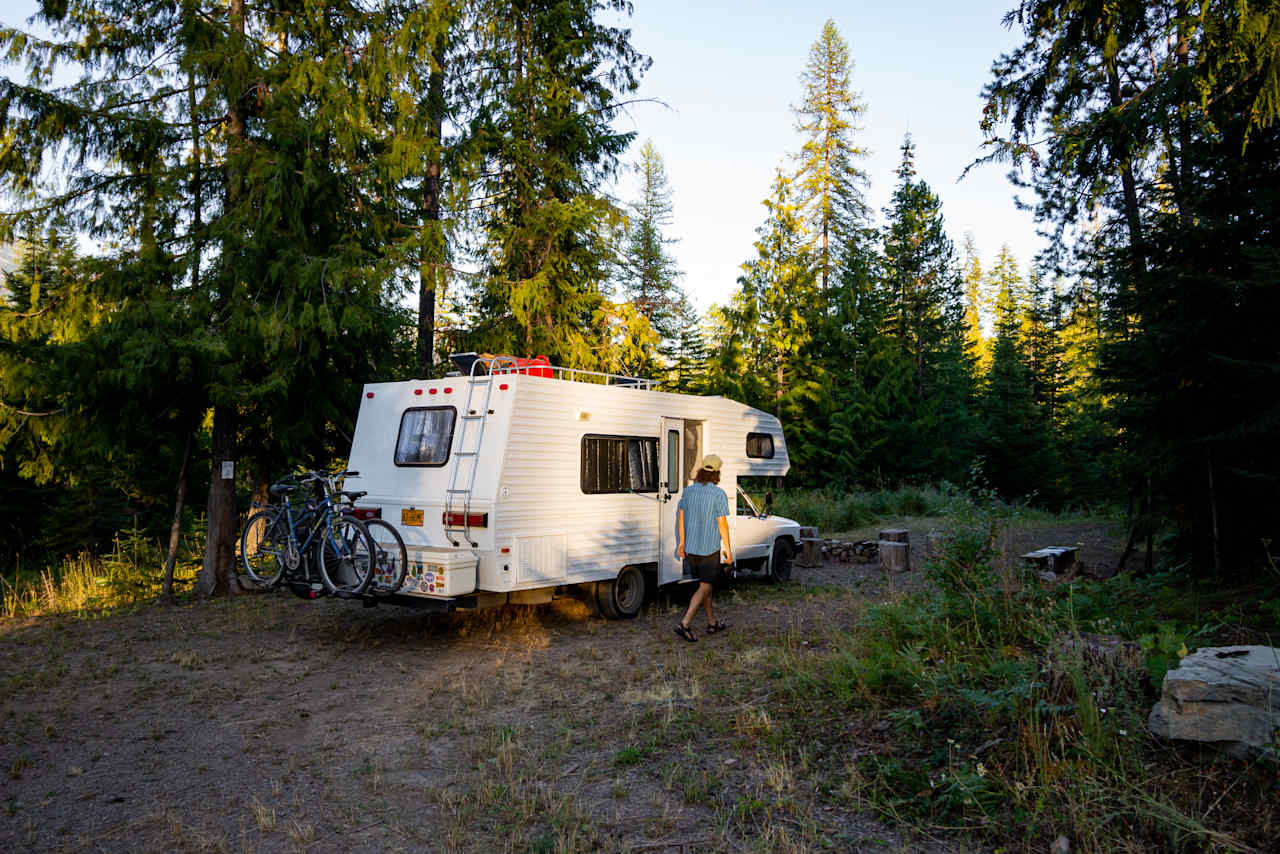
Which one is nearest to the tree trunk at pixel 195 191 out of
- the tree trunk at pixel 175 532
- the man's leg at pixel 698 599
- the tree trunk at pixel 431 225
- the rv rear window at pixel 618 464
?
the tree trunk at pixel 175 532

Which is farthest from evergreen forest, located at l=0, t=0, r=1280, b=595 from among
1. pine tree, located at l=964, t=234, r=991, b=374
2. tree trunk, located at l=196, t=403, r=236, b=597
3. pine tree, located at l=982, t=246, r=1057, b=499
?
pine tree, located at l=964, t=234, r=991, b=374

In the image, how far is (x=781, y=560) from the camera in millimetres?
12062

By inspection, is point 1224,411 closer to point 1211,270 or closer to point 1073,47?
point 1211,270

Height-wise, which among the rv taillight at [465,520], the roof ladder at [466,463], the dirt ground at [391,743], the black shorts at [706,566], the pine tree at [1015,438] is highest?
the pine tree at [1015,438]

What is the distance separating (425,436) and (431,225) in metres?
5.15

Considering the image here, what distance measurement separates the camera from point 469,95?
1519cm

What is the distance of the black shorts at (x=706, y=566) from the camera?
8109 mm

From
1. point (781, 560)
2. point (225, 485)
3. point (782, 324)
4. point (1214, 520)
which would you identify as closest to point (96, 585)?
point (225, 485)

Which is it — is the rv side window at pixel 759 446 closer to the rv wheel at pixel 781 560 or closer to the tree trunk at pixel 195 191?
the rv wheel at pixel 781 560

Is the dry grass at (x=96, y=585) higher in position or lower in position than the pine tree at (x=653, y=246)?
lower

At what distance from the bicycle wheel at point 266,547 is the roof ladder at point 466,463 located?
5.85 ft

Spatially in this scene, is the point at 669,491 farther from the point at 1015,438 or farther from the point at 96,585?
the point at 1015,438

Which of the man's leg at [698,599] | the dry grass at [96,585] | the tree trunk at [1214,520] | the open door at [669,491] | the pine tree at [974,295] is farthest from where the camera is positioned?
the pine tree at [974,295]

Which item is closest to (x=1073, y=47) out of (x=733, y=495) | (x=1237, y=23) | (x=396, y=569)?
(x=1237, y=23)
